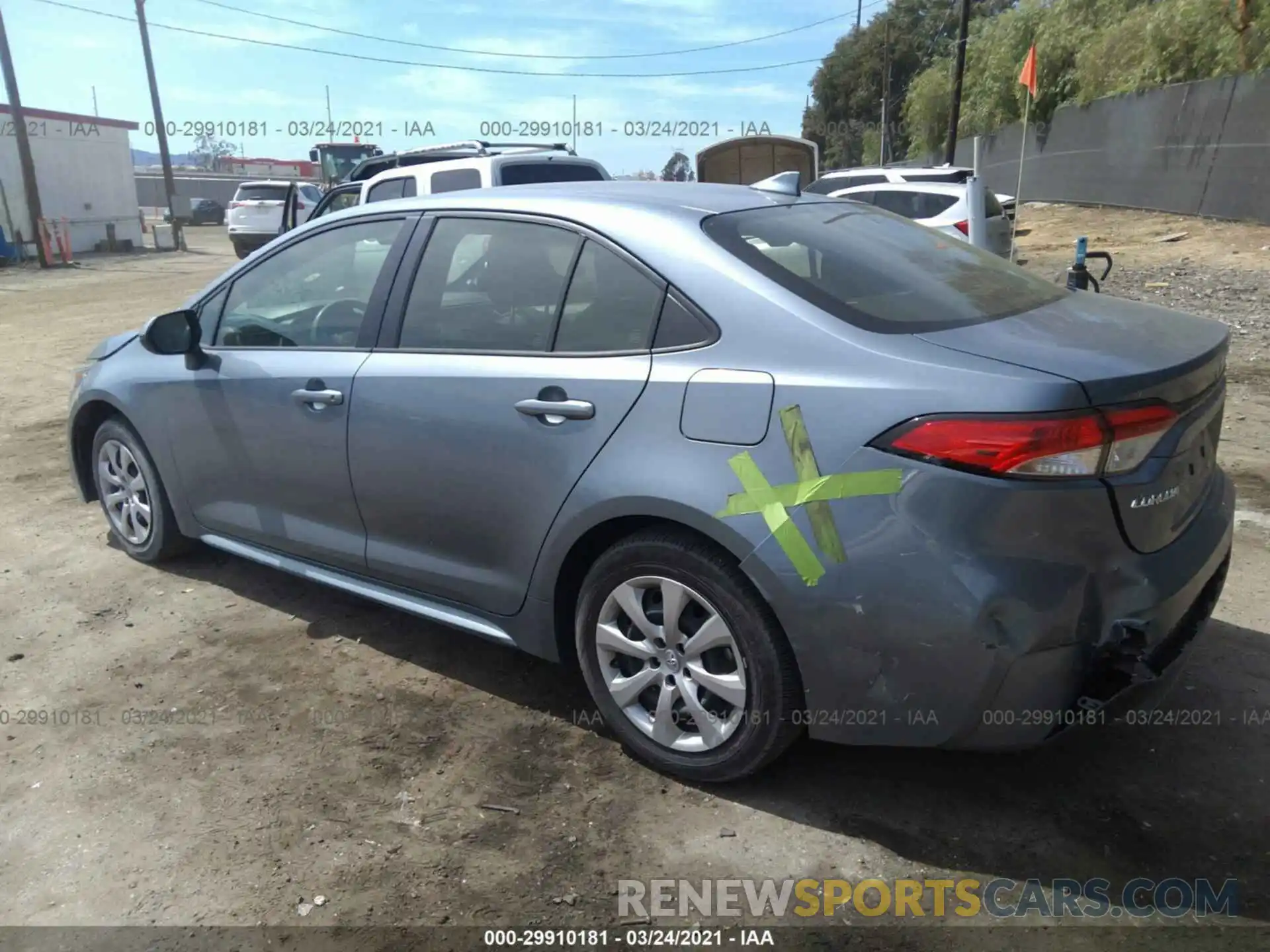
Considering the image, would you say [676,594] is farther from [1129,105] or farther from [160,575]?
[1129,105]

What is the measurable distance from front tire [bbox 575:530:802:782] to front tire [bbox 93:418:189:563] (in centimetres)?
243

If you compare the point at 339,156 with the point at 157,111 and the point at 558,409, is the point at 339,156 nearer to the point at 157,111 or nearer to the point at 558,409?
the point at 157,111

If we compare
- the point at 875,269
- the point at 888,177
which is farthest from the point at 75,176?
the point at 875,269

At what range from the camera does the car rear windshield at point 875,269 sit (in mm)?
2641

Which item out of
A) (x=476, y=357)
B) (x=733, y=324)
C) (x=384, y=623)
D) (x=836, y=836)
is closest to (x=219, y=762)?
(x=384, y=623)

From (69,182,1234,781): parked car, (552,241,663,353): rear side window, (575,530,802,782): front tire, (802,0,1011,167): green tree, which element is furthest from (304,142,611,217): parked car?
(802,0,1011,167): green tree

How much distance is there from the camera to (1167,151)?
66.8ft

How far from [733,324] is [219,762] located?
2086mm

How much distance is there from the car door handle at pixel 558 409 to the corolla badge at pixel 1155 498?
4.62 feet

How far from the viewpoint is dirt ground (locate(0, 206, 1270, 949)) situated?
2510 mm

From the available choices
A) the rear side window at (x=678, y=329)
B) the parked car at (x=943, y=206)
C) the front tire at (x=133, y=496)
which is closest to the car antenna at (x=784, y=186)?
the rear side window at (x=678, y=329)

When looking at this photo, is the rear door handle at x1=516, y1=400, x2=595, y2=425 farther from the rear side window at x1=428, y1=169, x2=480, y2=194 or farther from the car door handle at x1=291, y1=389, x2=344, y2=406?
the rear side window at x1=428, y1=169, x2=480, y2=194

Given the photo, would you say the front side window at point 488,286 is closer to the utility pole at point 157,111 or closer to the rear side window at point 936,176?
the rear side window at point 936,176

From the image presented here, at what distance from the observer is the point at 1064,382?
7.37 ft
